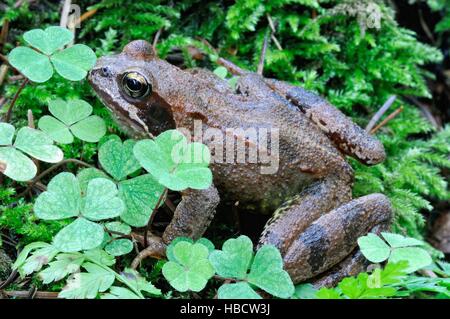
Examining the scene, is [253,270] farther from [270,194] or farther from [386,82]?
[386,82]

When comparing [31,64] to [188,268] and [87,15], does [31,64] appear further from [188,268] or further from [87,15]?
[188,268]

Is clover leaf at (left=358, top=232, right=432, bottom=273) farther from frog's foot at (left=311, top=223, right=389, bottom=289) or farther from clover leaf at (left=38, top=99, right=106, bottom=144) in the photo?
clover leaf at (left=38, top=99, right=106, bottom=144)

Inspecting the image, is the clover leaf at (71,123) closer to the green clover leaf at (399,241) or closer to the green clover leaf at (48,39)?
the green clover leaf at (48,39)

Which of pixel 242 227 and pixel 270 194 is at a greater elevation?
pixel 270 194

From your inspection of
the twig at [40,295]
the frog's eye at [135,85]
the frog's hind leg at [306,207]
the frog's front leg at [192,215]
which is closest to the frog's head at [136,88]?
the frog's eye at [135,85]

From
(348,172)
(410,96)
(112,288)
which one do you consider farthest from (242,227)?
(410,96)

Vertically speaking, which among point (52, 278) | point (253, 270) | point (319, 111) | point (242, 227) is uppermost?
point (319, 111)

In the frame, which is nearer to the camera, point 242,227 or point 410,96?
point 242,227
